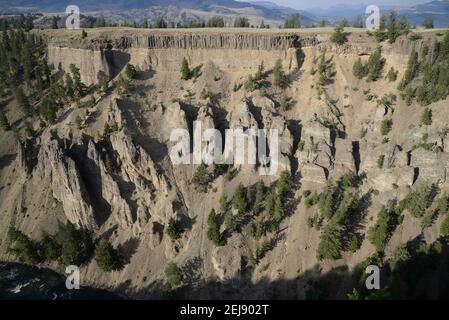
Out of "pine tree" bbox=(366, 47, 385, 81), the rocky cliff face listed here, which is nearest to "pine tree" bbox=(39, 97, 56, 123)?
the rocky cliff face

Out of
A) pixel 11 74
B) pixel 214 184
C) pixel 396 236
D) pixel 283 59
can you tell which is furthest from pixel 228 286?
pixel 11 74

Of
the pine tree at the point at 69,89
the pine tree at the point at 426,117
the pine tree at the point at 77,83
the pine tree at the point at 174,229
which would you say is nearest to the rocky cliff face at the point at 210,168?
the pine tree at the point at 174,229

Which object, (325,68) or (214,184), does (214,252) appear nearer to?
(214,184)

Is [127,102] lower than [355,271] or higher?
higher

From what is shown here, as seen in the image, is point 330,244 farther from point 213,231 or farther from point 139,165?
point 139,165

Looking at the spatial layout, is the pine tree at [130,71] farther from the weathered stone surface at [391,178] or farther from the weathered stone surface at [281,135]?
the weathered stone surface at [391,178]

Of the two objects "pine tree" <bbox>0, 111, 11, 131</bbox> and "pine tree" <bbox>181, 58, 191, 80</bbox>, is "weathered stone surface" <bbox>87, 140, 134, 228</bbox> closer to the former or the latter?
"pine tree" <bbox>0, 111, 11, 131</bbox>
